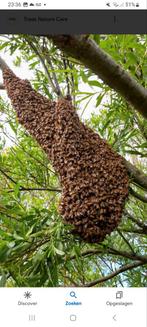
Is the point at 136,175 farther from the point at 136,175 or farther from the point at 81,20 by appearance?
the point at 81,20

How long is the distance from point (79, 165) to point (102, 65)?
418 mm

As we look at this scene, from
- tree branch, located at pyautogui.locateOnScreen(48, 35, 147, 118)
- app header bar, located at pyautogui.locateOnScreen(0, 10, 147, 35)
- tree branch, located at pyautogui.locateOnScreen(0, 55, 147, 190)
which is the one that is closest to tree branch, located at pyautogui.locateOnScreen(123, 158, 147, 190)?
tree branch, located at pyautogui.locateOnScreen(0, 55, 147, 190)

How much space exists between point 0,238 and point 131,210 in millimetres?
1077

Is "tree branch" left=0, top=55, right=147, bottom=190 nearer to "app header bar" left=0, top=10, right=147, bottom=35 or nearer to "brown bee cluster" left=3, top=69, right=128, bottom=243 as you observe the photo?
"brown bee cluster" left=3, top=69, right=128, bottom=243

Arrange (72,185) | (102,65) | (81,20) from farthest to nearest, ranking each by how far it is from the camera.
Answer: (72,185)
(81,20)
(102,65)

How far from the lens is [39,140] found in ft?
4.83

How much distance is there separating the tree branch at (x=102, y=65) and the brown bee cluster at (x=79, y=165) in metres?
0.25

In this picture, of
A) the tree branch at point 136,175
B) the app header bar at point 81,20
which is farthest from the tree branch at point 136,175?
the app header bar at point 81,20

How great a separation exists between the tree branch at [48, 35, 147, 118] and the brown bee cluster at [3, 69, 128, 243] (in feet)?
0.82

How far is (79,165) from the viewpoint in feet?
4.44

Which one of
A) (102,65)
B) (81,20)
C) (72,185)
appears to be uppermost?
(81,20)

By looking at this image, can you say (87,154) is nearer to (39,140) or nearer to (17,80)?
(39,140)
